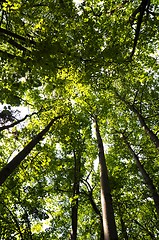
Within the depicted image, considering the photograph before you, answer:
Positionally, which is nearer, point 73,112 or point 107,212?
point 107,212

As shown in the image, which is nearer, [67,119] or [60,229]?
[67,119]

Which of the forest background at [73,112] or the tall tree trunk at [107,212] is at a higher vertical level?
the forest background at [73,112]

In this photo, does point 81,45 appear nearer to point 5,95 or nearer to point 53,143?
point 5,95

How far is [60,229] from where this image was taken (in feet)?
39.9

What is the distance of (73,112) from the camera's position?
11.8m

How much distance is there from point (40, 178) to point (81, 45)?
6899 millimetres

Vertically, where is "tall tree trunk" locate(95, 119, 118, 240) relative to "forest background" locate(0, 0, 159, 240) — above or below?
below

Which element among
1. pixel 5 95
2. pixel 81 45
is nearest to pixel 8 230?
pixel 5 95

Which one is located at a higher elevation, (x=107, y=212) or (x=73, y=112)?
(x=73, y=112)

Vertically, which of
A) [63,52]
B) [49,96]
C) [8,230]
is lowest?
[8,230]

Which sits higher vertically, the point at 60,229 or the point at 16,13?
the point at 16,13

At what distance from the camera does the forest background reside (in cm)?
657

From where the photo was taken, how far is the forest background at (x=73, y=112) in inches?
259

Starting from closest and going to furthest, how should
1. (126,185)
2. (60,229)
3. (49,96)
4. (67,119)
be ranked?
(67,119)
(60,229)
(49,96)
(126,185)
